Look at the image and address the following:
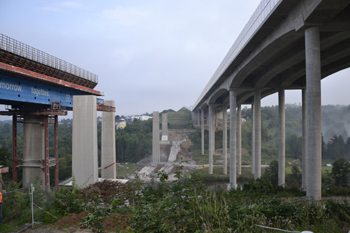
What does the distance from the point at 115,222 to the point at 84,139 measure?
48.5 ft

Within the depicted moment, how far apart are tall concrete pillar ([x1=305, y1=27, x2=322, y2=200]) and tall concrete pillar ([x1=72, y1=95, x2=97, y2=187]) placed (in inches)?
633

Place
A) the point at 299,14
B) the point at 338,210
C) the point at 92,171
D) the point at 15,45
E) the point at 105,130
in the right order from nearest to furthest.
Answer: the point at 338,210 → the point at 299,14 → the point at 15,45 → the point at 92,171 → the point at 105,130

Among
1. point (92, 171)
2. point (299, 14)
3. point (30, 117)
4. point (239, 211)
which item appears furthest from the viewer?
point (30, 117)

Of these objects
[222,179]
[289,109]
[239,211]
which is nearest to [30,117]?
[239,211]

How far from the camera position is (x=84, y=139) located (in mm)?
20172

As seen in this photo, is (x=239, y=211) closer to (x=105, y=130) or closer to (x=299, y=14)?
(x=299, y=14)

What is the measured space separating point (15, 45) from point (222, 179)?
32.8 meters

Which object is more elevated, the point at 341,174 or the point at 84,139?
the point at 84,139

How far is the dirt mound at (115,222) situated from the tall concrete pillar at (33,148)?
2054 centimetres

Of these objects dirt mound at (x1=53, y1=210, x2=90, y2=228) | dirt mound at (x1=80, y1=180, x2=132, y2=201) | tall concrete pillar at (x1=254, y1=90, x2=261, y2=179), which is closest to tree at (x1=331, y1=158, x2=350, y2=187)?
tall concrete pillar at (x1=254, y1=90, x2=261, y2=179)

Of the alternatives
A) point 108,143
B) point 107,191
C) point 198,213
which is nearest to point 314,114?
point 198,213

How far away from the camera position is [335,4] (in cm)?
1009

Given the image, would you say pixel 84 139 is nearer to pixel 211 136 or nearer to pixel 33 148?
pixel 33 148

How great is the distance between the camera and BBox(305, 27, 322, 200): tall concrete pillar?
37.6 feet
